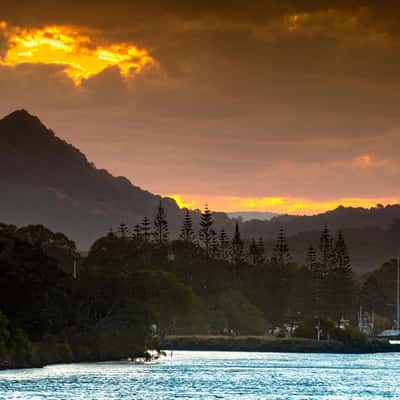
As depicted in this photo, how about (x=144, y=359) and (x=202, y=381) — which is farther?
(x=144, y=359)

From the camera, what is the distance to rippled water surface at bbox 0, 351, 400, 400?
102m

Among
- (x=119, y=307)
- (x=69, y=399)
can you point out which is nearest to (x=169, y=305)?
(x=119, y=307)

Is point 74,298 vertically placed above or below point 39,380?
above

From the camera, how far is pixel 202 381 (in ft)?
407

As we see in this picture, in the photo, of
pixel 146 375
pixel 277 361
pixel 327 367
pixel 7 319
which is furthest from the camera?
pixel 277 361

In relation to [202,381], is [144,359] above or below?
above

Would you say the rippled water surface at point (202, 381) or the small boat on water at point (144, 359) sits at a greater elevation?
the small boat on water at point (144, 359)

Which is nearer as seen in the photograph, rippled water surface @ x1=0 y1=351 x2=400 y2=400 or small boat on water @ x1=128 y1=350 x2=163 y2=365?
rippled water surface @ x1=0 y1=351 x2=400 y2=400

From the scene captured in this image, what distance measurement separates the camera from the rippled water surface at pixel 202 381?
102 metres

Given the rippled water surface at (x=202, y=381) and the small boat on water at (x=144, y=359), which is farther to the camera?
the small boat on water at (x=144, y=359)

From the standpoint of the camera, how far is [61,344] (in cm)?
14462

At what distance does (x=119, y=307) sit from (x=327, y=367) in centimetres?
3475

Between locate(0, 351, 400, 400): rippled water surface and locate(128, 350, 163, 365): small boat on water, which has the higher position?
locate(128, 350, 163, 365): small boat on water

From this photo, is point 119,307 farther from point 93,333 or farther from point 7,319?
point 7,319
